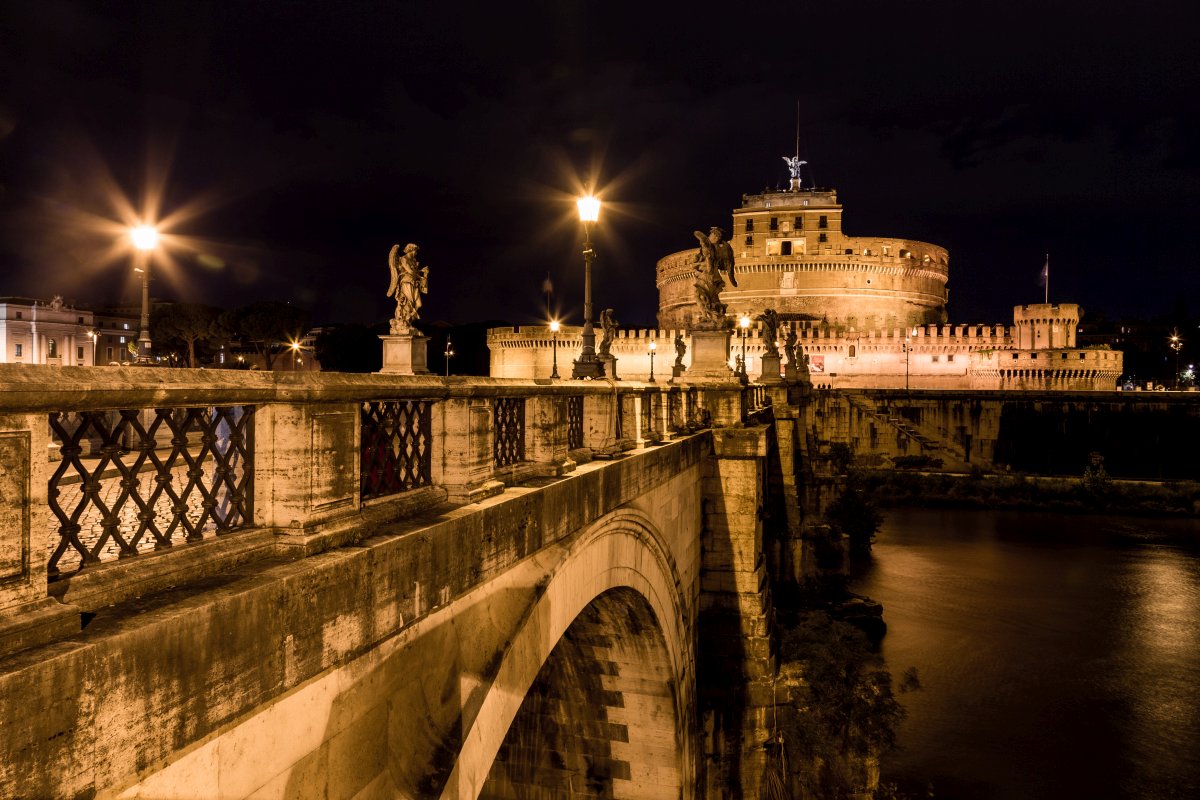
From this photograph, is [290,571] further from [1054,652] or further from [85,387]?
[1054,652]

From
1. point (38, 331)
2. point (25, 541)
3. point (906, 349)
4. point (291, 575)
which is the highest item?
point (906, 349)

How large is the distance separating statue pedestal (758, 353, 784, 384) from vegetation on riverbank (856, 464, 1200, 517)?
78.4ft

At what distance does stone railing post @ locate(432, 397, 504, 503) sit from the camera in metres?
4.43

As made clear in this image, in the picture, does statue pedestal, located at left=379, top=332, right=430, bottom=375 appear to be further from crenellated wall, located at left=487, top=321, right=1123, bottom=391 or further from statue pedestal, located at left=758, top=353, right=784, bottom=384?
crenellated wall, located at left=487, top=321, right=1123, bottom=391

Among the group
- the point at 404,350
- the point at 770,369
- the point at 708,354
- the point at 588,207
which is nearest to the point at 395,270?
the point at 404,350

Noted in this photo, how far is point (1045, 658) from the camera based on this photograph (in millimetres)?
24094

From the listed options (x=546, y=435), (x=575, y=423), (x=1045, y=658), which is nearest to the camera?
(x=546, y=435)

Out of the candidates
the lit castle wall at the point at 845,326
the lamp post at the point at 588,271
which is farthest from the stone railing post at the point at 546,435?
the lit castle wall at the point at 845,326

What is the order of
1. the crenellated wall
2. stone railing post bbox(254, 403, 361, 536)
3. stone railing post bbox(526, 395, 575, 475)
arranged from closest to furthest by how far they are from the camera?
1. stone railing post bbox(254, 403, 361, 536)
2. stone railing post bbox(526, 395, 575, 475)
3. the crenellated wall

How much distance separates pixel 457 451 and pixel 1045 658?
25342mm

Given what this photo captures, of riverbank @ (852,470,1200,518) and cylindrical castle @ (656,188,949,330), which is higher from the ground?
cylindrical castle @ (656,188,949,330)

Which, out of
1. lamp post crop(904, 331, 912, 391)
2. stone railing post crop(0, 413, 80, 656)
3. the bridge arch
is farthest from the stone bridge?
lamp post crop(904, 331, 912, 391)

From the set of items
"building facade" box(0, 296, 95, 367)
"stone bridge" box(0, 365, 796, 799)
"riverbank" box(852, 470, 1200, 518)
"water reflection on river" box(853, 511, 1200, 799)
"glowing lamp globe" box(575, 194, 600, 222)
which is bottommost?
"water reflection on river" box(853, 511, 1200, 799)

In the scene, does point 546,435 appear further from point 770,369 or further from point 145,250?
point 770,369
